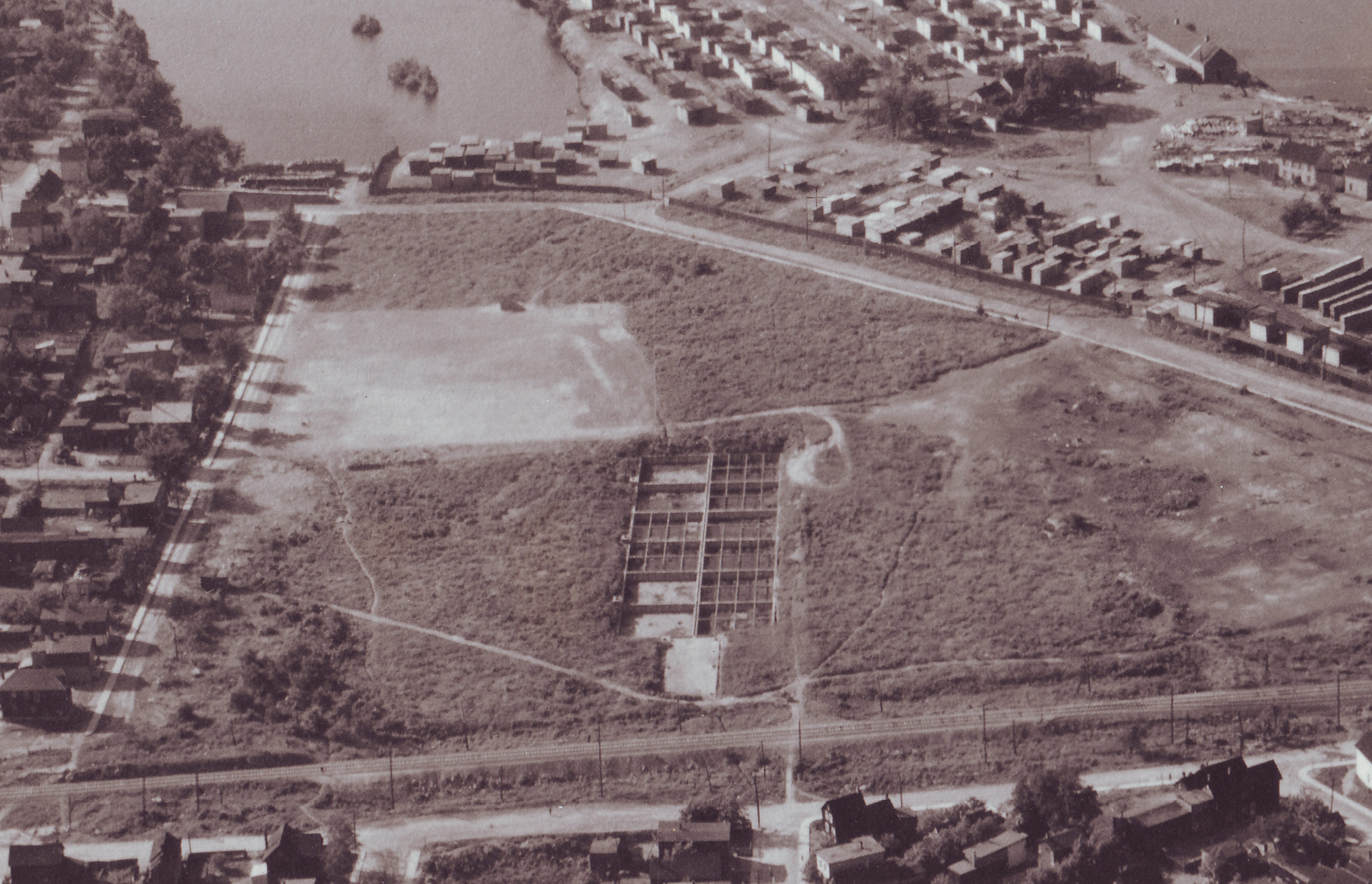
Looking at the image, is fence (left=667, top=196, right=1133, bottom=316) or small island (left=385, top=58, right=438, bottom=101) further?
small island (left=385, top=58, right=438, bottom=101)

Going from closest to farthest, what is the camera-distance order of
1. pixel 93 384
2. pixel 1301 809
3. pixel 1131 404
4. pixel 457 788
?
pixel 1301 809 → pixel 457 788 → pixel 1131 404 → pixel 93 384

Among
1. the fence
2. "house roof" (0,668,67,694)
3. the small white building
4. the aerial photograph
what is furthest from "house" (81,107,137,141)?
the small white building

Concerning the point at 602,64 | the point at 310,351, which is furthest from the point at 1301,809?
the point at 602,64

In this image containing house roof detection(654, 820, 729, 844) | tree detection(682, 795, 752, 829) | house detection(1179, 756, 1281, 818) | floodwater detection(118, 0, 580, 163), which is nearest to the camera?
house detection(1179, 756, 1281, 818)

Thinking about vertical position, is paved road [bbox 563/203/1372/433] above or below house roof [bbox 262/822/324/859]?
above

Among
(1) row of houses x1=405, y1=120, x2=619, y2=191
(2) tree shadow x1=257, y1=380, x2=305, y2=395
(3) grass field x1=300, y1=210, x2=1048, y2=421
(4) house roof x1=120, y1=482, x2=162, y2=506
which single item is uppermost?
(1) row of houses x1=405, y1=120, x2=619, y2=191

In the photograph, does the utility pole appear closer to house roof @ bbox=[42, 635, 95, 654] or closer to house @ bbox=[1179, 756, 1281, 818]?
house @ bbox=[1179, 756, 1281, 818]

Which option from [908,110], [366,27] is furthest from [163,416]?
[366,27]

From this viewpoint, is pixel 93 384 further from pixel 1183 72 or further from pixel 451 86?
pixel 1183 72

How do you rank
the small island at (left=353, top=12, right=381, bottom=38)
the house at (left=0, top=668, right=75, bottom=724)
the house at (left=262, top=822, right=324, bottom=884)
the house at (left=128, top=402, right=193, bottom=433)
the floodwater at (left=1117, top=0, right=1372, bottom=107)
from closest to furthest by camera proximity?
the house at (left=262, top=822, right=324, bottom=884) < the house at (left=0, top=668, right=75, bottom=724) < the house at (left=128, top=402, right=193, bottom=433) < the floodwater at (left=1117, top=0, right=1372, bottom=107) < the small island at (left=353, top=12, right=381, bottom=38)
